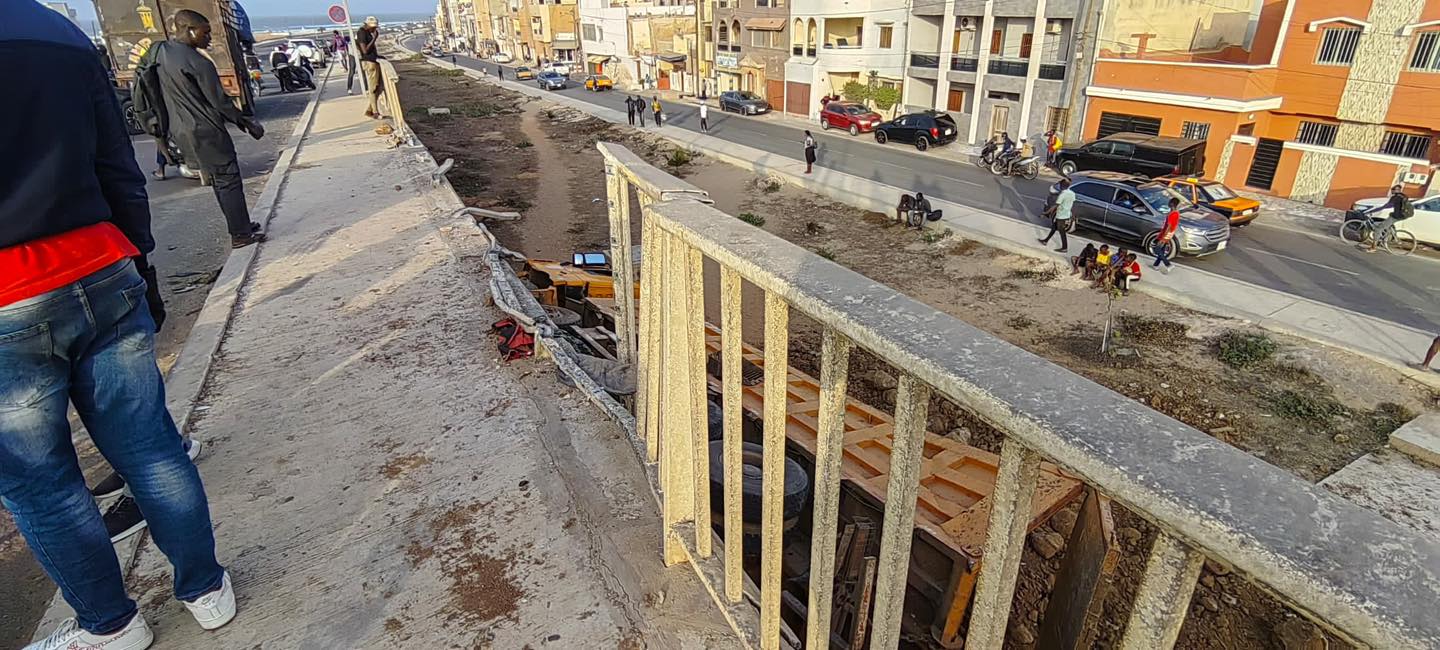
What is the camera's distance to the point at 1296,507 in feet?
2.80

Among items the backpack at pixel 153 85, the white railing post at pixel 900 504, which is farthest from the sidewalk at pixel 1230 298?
the backpack at pixel 153 85

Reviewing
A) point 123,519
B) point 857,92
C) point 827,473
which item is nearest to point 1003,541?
point 827,473

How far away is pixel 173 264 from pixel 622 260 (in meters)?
8.42

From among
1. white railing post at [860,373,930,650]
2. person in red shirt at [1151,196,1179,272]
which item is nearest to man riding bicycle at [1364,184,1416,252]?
person in red shirt at [1151,196,1179,272]

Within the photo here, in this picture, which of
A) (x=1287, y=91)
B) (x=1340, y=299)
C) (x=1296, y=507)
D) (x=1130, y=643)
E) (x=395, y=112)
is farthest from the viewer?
(x=1287, y=91)

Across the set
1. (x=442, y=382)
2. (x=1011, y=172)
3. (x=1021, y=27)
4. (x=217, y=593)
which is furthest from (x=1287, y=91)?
(x=217, y=593)

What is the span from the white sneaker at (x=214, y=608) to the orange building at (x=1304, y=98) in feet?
72.7

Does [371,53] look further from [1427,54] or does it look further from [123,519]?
[1427,54]

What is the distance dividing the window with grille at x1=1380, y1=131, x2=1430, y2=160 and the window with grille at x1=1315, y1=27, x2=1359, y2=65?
2.08m

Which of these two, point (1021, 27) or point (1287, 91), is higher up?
point (1021, 27)

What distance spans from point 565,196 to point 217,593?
17810 mm

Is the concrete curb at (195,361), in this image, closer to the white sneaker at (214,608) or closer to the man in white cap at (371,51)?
the white sneaker at (214,608)

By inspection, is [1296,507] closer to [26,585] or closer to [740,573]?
[740,573]

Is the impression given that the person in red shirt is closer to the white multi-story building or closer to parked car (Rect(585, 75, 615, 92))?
the white multi-story building
